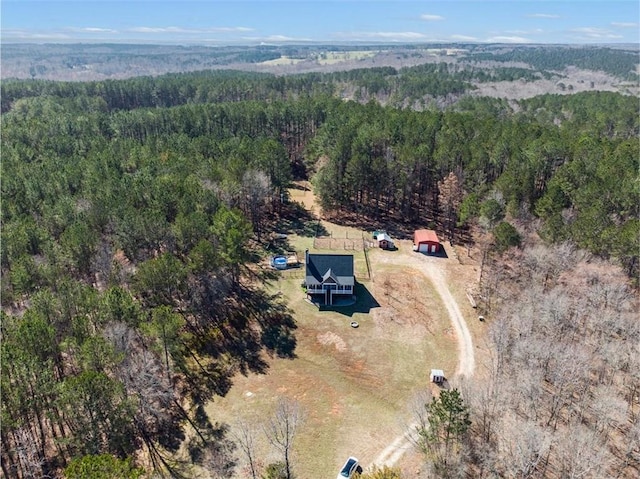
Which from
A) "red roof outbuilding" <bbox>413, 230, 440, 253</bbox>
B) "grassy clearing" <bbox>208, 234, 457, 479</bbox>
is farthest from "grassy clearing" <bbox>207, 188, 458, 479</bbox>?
"red roof outbuilding" <bbox>413, 230, 440, 253</bbox>

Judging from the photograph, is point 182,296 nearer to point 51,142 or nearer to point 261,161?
point 261,161

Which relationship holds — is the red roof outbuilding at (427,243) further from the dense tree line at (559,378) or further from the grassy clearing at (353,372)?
the dense tree line at (559,378)

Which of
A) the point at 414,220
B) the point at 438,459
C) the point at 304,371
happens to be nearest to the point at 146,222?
the point at 304,371

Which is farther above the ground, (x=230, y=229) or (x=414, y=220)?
(x=230, y=229)

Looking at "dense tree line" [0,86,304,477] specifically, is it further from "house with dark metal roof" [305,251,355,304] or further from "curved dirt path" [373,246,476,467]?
"curved dirt path" [373,246,476,467]

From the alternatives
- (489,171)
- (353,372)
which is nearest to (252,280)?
(353,372)

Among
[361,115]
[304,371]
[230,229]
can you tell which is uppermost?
[361,115]

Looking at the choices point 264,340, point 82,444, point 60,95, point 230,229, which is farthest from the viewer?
point 60,95
